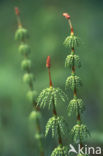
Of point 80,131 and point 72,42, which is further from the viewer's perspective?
point 80,131

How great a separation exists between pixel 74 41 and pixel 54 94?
32 cm

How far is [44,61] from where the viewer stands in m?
6.11

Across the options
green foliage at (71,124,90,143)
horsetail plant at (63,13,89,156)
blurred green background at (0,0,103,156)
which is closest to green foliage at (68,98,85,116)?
horsetail plant at (63,13,89,156)

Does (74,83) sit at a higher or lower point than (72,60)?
lower

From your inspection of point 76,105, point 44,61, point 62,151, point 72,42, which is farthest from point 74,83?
point 44,61

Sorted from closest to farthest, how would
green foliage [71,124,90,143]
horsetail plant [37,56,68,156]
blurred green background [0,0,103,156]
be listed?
horsetail plant [37,56,68,156]
green foliage [71,124,90,143]
blurred green background [0,0,103,156]

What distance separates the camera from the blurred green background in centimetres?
497

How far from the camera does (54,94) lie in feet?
9.45

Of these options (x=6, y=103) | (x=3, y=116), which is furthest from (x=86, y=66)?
(x=3, y=116)

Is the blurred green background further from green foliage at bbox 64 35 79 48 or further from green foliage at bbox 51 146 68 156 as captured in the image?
green foliage at bbox 64 35 79 48

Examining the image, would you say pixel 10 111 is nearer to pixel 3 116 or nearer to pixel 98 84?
pixel 3 116

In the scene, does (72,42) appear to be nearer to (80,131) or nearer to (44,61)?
(80,131)

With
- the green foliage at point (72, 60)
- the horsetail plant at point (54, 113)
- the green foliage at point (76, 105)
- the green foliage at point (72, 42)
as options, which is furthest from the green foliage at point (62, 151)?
the green foliage at point (72, 42)

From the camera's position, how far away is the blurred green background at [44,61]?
4969mm
